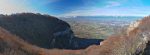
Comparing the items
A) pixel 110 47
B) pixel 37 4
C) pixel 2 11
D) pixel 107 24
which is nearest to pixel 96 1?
pixel 107 24

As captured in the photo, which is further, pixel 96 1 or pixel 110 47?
pixel 96 1

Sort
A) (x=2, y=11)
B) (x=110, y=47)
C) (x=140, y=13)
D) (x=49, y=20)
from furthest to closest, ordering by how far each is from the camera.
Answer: (x=49, y=20)
(x=2, y=11)
(x=140, y=13)
(x=110, y=47)

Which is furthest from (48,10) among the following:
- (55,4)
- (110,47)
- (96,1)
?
(110,47)

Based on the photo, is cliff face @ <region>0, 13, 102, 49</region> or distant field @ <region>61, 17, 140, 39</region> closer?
distant field @ <region>61, 17, 140, 39</region>

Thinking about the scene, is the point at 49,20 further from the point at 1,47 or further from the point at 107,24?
the point at 1,47

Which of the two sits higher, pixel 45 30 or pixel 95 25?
pixel 95 25

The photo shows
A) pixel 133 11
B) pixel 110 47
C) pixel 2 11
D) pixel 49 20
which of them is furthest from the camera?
pixel 49 20

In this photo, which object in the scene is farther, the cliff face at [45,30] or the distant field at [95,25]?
the cliff face at [45,30]

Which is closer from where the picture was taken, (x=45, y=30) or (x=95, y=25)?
(x=95, y=25)
